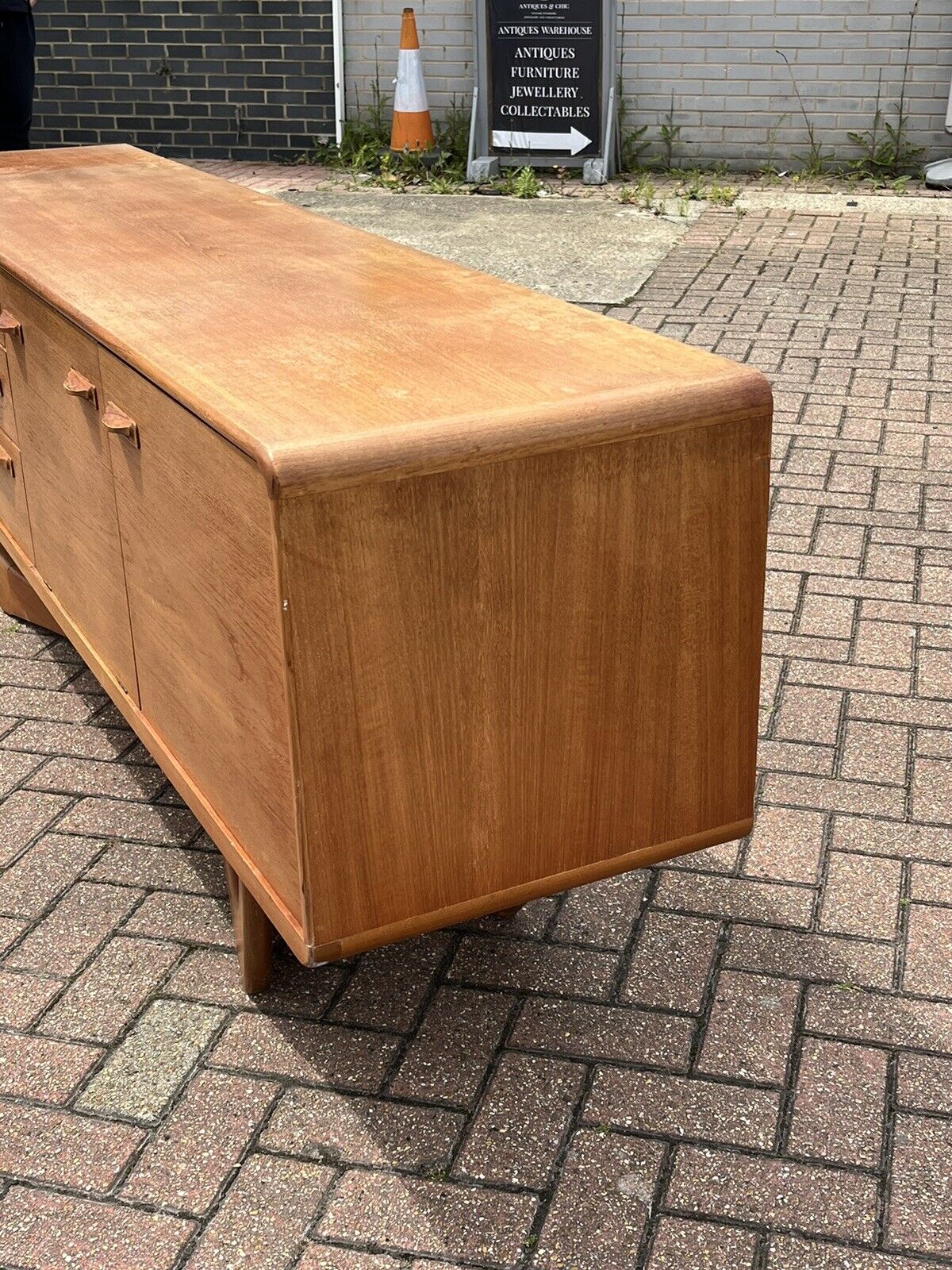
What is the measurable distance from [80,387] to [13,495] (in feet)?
3.01

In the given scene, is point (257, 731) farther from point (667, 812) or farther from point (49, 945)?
point (49, 945)

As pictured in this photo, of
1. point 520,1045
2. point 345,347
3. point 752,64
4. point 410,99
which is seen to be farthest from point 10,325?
point 752,64

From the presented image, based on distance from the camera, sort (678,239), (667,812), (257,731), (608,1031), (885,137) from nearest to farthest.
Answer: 1. (257,731)
2. (667,812)
3. (608,1031)
4. (678,239)
5. (885,137)

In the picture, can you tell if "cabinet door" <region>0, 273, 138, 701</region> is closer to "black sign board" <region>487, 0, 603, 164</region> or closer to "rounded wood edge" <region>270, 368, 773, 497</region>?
"rounded wood edge" <region>270, 368, 773, 497</region>

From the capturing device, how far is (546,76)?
900 centimetres

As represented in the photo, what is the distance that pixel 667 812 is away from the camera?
7.43 ft

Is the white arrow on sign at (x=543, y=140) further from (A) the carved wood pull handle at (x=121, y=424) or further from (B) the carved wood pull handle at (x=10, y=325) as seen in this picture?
(A) the carved wood pull handle at (x=121, y=424)

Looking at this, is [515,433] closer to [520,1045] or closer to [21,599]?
[520,1045]

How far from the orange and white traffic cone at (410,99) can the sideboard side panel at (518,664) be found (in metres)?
7.93

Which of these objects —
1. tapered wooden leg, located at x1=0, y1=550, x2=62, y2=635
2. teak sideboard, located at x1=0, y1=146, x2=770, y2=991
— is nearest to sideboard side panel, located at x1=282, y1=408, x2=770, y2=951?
teak sideboard, located at x1=0, y1=146, x2=770, y2=991

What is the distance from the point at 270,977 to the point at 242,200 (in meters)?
1.89

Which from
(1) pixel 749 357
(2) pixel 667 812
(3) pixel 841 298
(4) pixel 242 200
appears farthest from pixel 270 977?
(3) pixel 841 298

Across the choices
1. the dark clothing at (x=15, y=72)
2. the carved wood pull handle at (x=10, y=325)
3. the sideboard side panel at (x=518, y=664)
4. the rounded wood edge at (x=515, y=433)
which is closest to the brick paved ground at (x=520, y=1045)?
the sideboard side panel at (x=518, y=664)

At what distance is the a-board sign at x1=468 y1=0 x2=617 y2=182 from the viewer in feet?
29.1
